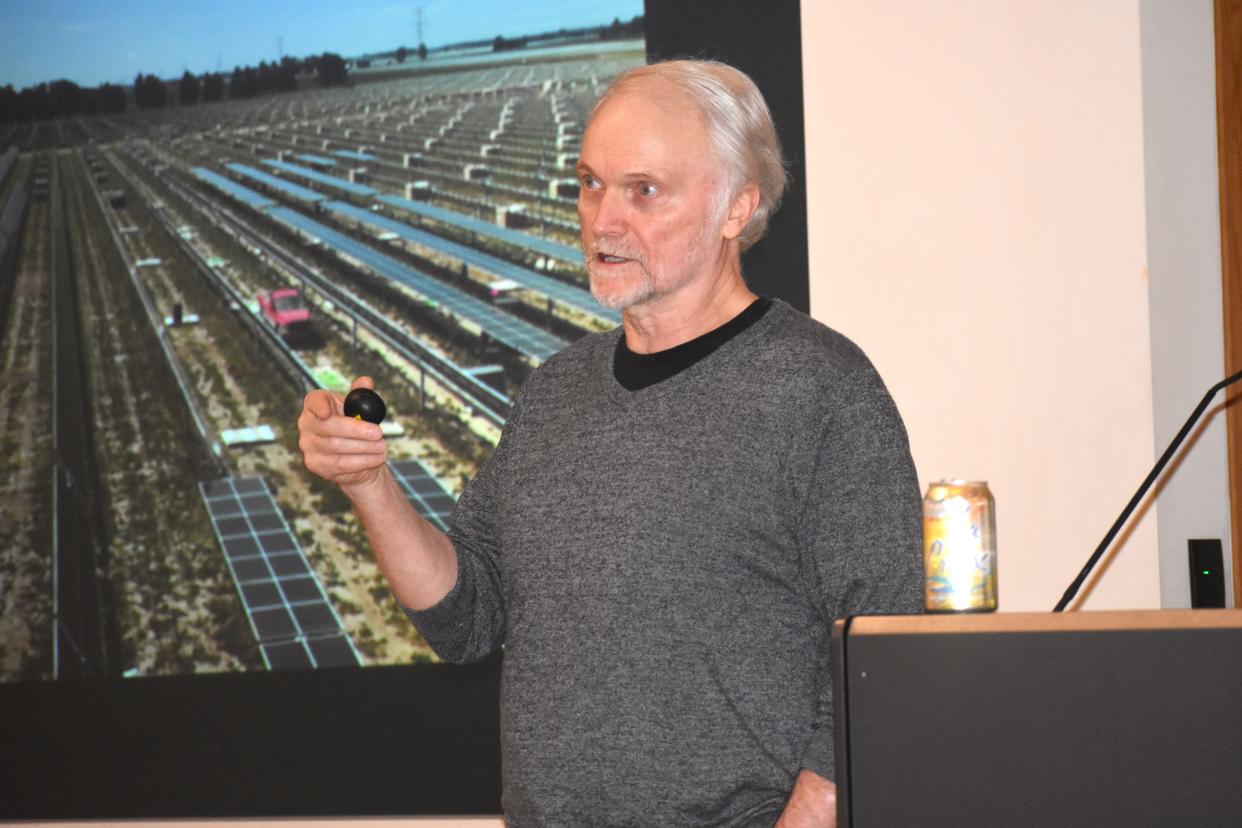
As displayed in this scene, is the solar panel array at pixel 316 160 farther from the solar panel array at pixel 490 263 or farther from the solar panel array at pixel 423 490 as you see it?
the solar panel array at pixel 423 490

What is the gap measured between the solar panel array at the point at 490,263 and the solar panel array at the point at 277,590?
26.6 inches

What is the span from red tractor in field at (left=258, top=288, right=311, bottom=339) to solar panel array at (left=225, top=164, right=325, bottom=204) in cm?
23

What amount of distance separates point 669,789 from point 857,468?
0.37 m

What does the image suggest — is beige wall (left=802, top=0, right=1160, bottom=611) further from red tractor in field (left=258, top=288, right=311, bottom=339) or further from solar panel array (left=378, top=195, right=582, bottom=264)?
red tractor in field (left=258, top=288, right=311, bottom=339)

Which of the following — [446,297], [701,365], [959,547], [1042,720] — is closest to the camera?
[1042,720]

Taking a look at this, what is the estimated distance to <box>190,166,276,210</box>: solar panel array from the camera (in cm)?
298

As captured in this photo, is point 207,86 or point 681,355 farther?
point 207,86

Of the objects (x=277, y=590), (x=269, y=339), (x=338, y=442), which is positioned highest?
(x=269, y=339)

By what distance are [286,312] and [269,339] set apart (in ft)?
0.24

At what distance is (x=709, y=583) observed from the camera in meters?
1.27

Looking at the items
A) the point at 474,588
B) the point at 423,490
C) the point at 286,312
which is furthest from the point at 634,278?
the point at 286,312

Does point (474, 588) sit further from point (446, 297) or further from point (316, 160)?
point (316, 160)

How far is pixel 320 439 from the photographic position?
50.4 inches

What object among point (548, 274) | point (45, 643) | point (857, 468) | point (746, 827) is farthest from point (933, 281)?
point (45, 643)
